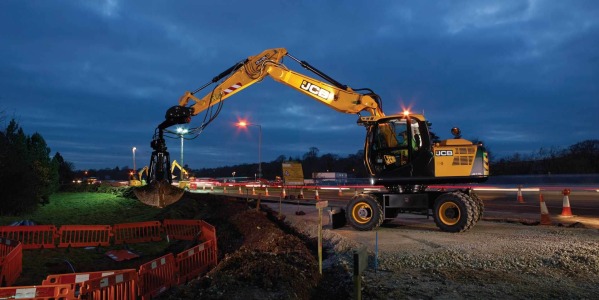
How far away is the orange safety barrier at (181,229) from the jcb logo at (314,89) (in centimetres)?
592

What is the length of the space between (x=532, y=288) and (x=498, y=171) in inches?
2454

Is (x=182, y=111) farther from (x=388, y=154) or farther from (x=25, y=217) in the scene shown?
(x=25, y=217)

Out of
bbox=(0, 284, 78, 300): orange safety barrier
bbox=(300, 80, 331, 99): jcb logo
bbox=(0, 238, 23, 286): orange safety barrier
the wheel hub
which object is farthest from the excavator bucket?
the wheel hub

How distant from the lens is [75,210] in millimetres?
27641

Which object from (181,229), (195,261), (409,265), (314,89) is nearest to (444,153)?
(314,89)

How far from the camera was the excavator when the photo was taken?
1306 cm

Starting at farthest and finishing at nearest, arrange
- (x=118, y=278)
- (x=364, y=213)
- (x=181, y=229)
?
(x=181, y=229), (x=364, y=213), (x=118, y=278)

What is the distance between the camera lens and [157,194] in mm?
11156

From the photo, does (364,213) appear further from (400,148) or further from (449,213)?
(449,213)

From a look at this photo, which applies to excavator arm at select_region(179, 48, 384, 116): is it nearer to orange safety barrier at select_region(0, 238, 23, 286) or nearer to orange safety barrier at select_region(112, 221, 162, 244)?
orange safety barrier at select_region(112, 221, 162, 244)

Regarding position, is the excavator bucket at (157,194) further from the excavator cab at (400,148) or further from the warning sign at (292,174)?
the warning sign at (292,174)

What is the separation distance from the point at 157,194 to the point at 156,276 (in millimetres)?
2968

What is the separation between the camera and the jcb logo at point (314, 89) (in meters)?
14.7

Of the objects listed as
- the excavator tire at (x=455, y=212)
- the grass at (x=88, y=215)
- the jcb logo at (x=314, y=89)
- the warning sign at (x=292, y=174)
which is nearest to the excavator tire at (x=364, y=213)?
the excavator tire at (x=455, y=212)
